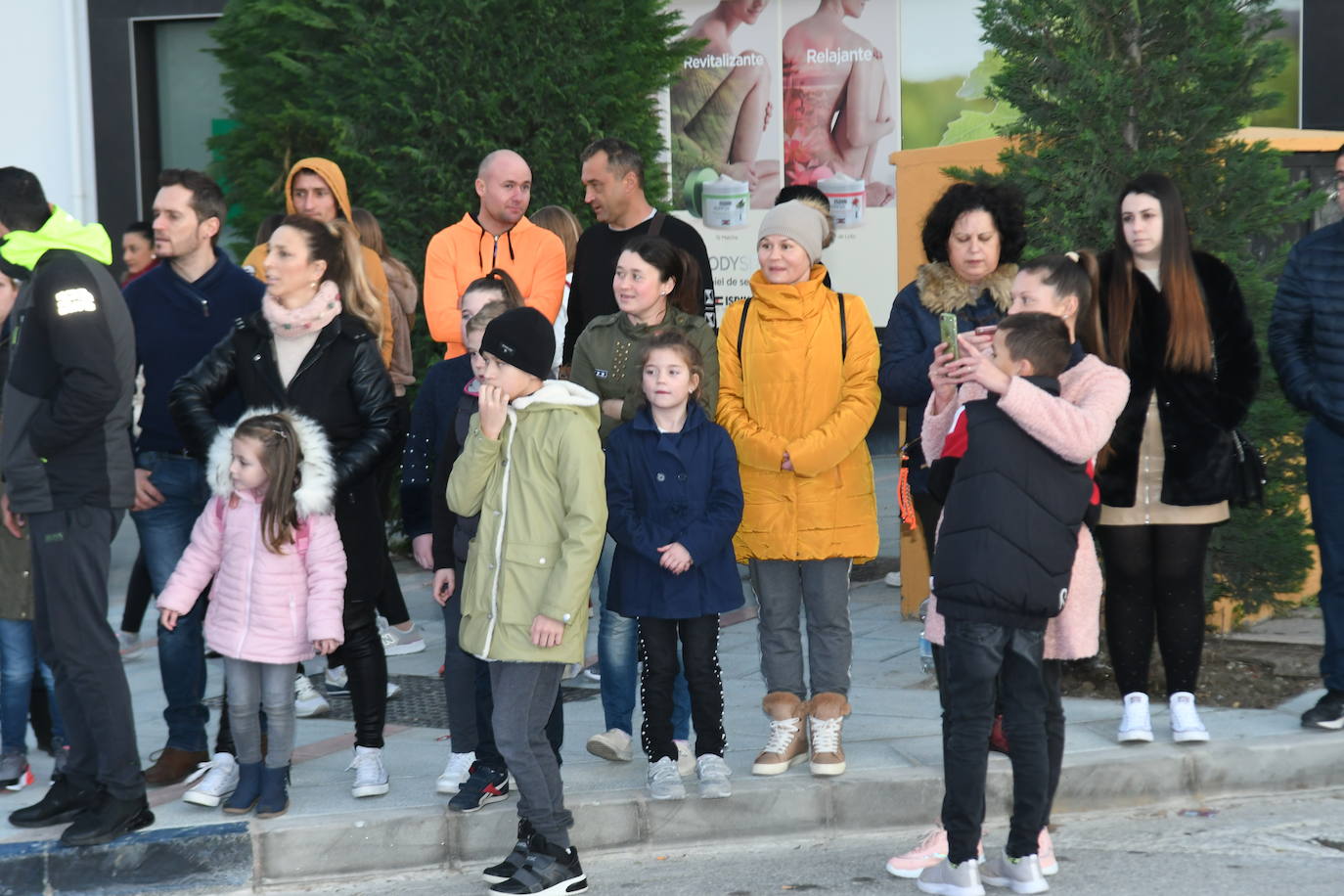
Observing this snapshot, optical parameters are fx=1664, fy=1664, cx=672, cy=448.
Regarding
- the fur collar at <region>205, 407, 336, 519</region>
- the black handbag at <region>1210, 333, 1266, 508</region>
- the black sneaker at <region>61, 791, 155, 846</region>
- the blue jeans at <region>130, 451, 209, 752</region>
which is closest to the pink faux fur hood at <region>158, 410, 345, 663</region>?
the fur collar at <region>205, 407, 336, 519</region>

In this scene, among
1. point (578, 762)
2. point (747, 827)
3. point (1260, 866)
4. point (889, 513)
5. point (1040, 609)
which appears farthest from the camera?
point (889, 513)

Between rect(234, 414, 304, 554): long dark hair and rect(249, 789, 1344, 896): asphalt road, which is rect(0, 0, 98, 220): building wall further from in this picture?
rect(249, 789, 1344, 896): asphalt road

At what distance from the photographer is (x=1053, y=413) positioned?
4668 mm

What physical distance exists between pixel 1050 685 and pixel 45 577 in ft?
10.3

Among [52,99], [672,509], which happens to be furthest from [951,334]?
[52,99]

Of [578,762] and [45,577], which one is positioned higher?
[45,577]

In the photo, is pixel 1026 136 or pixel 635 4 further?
pixel 635 4

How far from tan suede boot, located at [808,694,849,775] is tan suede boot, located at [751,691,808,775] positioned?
0.20 feet

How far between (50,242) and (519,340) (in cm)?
156

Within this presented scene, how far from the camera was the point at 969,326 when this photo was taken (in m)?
5.83

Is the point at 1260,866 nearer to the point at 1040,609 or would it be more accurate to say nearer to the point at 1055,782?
the point at 1055,782

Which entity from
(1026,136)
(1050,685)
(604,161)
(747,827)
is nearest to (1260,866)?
(1050,685)

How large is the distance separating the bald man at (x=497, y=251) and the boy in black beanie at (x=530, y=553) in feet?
6.44

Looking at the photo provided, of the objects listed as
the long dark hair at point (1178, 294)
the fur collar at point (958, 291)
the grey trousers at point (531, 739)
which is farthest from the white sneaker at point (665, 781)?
the long dark hair at point (1178, 294)
